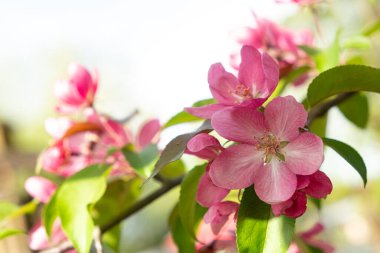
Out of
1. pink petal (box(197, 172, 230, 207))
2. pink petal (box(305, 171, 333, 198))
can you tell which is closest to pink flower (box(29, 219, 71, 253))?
pink petal (box(197, 172, 230, 207))

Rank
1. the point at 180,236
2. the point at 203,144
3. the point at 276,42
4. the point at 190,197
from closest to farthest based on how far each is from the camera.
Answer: the point at 203,144
the point at 190,197
the point at 180,236
the point at 276,42

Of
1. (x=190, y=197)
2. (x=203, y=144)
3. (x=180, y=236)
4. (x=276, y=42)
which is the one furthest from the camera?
(x=276, y=42)

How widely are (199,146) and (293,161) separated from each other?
0.26ft

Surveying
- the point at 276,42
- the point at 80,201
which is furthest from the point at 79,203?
the point at 276,42

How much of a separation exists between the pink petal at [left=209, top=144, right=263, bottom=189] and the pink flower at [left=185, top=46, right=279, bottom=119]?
0.14 feet

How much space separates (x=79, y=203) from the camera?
66 cm

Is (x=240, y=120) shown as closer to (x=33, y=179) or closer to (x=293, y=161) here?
(x=293, y=161)

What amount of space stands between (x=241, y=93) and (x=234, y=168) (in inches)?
3.3

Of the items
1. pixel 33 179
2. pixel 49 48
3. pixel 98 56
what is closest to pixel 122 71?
pixel 98 56

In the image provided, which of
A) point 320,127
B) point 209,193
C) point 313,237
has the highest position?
point 209,193

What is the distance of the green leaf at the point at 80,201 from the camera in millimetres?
631

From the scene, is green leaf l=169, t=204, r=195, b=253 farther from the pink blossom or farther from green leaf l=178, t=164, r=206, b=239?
the pink blossom

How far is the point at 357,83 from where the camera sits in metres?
0.55

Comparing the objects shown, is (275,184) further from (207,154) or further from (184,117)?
(184,117)
